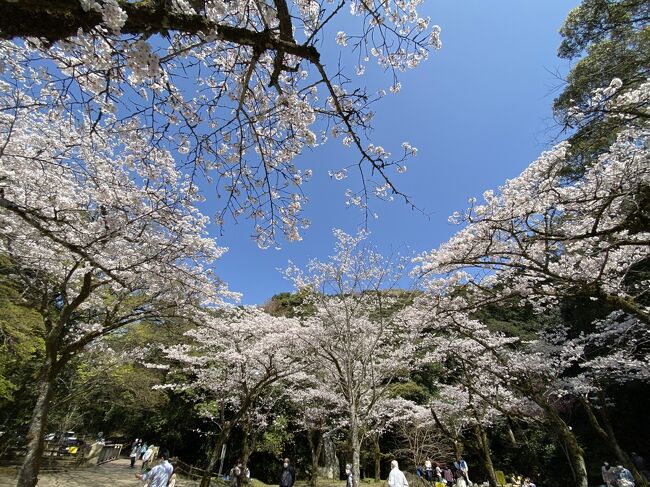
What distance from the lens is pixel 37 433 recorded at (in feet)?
16.4

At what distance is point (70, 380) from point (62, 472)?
2913 mm

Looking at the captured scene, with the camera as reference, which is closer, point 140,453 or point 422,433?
point 140,453

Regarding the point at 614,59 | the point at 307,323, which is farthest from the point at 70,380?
the point at 614,59

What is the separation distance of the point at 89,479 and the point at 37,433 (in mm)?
7969

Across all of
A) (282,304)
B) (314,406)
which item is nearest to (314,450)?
(314,406)

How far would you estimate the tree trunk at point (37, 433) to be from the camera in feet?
15.4

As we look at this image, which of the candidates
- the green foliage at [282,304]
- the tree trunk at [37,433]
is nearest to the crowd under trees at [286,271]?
the tree trunk at [37,433]

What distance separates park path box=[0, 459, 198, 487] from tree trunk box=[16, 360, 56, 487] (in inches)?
200

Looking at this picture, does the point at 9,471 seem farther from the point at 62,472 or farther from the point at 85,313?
the point at 85,313

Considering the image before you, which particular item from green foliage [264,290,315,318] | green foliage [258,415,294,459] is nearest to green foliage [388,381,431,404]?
green foliage [258,415,294,459]

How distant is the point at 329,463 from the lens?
19156 mm

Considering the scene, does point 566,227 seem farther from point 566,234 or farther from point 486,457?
point 486,457

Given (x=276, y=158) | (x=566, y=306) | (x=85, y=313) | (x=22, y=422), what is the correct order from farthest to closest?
(x=566, y=306) → (x=22, y=422) → (x=85, y=313) → (x=276, y=158)

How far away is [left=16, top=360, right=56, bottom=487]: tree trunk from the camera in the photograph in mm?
4691
